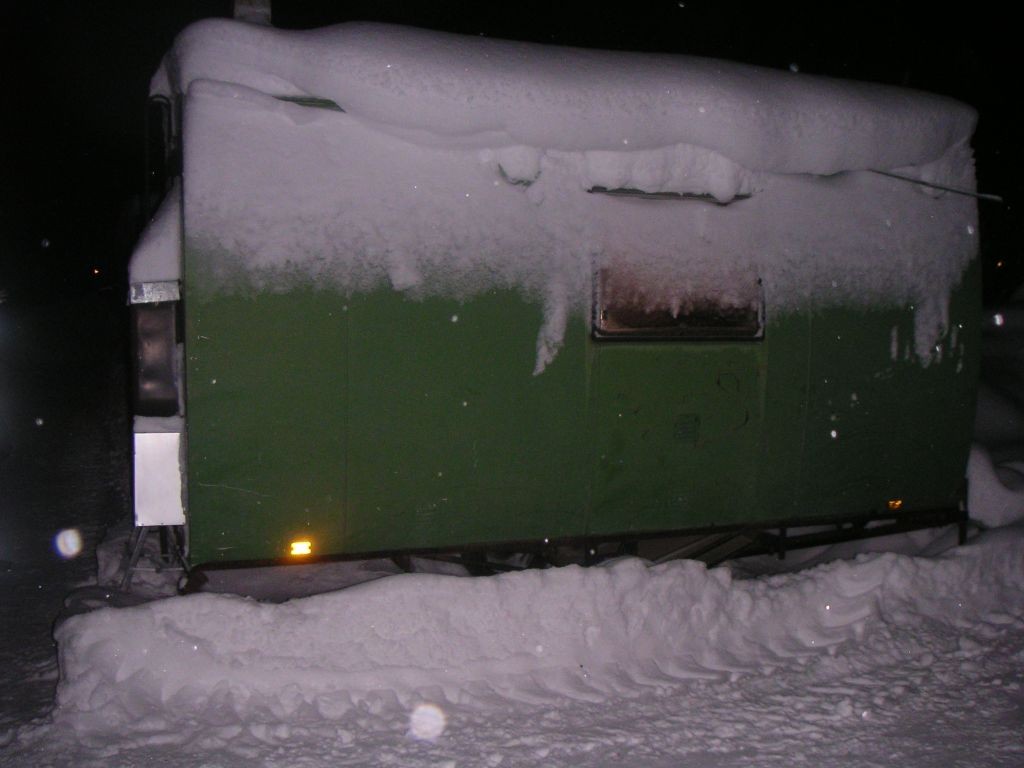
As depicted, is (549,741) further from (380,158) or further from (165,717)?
(380,158)

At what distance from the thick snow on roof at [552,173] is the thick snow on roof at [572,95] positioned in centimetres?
1

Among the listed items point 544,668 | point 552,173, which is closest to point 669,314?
point 552,173

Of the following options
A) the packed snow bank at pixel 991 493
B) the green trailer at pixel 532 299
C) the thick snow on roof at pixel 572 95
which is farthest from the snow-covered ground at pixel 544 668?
the packed snow bank at pixel 991 493

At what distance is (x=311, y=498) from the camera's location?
161 inches

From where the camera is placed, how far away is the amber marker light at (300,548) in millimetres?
4110

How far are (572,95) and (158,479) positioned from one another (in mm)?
2956

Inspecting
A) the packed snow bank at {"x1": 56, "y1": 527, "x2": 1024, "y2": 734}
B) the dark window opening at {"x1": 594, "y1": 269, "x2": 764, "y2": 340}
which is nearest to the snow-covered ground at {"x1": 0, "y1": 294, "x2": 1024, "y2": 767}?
the packed snow bank at {"x1": 56, "y1": 527, "x2": 1024, "y2": 734}

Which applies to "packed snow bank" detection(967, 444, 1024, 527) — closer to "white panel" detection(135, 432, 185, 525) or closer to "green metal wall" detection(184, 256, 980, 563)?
"green metal wall" detection(184, 256, 980, 563)

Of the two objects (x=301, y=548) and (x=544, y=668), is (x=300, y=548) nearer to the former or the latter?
(x=301, y=548)

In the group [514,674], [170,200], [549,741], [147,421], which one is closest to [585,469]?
[514,674]

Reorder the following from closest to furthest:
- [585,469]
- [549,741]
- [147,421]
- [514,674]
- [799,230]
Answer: [549,741] < [147,421] < [514,674] < [585,469] < [799,230]

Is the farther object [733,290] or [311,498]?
[733,290]

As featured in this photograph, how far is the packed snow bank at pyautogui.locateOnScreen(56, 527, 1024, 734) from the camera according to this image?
388 cm

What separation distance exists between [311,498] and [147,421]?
905mm
